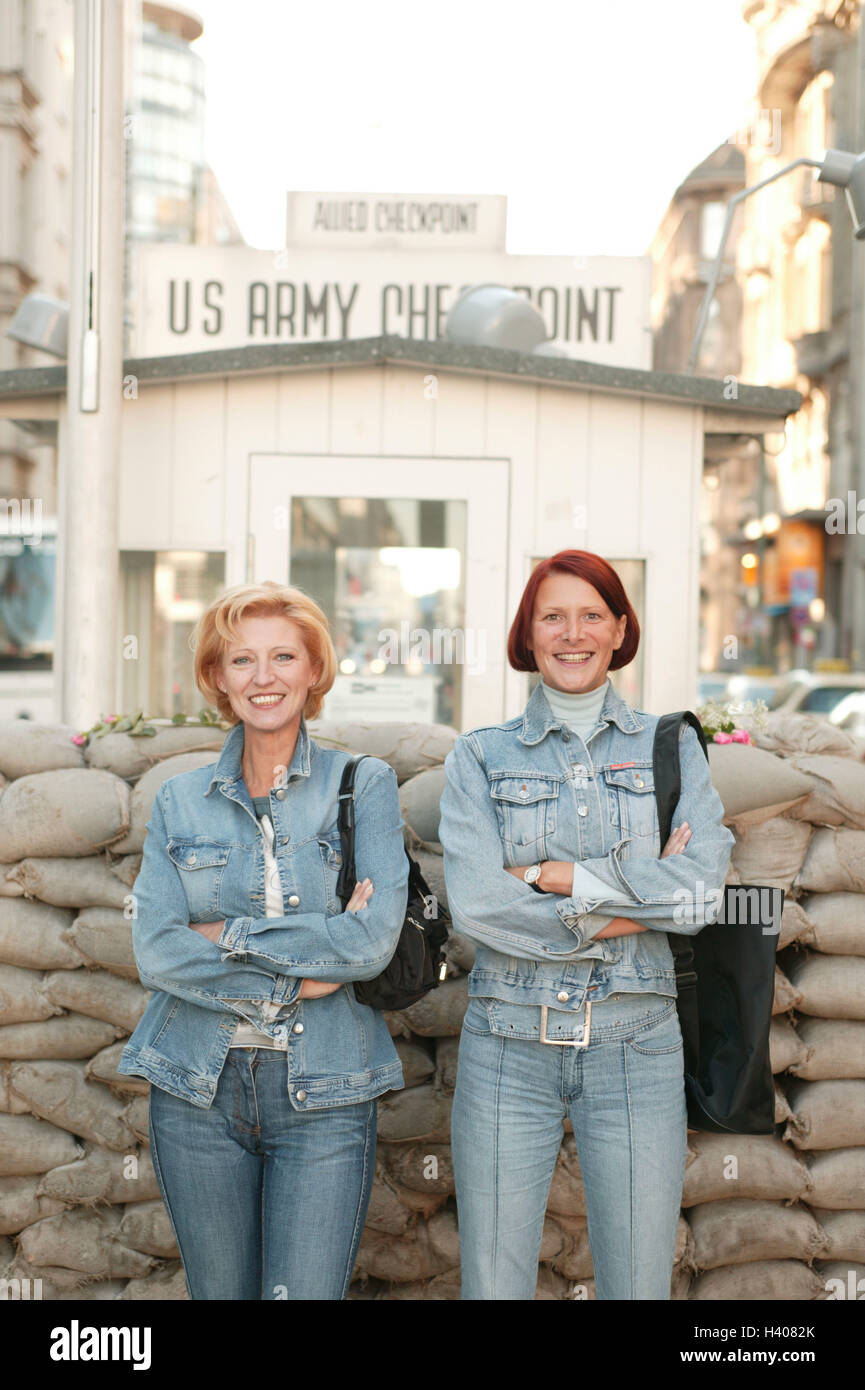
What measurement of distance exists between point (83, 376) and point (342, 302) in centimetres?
308

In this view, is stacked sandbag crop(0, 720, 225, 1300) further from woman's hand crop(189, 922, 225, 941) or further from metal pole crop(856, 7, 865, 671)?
metal pole crop(856, 7, 865, 671)

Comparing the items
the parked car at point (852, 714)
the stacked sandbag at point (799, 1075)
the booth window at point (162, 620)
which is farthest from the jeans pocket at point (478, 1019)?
the parked car at point (852, 714)

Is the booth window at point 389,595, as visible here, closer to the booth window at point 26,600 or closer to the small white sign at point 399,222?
the small white sign at point 399,222

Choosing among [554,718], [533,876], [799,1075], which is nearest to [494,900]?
[533,876]

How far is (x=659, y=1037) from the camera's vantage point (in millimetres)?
2629

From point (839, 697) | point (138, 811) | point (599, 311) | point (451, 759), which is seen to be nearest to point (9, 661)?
point (599, 311)

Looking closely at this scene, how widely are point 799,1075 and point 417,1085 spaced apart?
3.34 ft

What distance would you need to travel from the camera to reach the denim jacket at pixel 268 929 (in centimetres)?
251

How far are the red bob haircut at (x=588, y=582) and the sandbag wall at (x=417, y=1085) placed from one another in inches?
29.9

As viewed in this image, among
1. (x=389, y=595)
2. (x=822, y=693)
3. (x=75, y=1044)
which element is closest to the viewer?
(x=75, y=1044)

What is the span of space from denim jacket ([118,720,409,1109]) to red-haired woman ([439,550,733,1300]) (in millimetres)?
180

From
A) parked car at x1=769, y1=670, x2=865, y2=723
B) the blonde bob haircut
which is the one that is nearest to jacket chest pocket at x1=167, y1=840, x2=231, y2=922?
the blonde bob haircut

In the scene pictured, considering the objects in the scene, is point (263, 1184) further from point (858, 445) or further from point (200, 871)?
point (858, 445)

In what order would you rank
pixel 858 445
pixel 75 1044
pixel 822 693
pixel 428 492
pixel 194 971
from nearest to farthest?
pixel 194 971 < pixel 75 1044 < pixel 428 492 < pixel 822 693 < pixel 858 445
